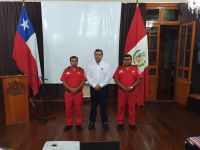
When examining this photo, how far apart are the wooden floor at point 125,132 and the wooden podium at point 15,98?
0.59 ft

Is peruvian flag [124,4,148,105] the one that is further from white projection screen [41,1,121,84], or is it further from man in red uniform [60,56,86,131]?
man in red uniform [60,56,86,131]

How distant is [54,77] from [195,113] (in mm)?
3419

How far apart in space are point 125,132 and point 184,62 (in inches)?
109

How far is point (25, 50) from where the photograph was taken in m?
4.38

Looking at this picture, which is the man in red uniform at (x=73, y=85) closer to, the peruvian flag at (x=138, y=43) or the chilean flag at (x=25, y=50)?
the chilean flag at (x=25, y=50)

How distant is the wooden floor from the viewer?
3.30 m

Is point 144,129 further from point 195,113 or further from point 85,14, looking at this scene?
point 85,14

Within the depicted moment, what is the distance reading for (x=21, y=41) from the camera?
14.3 feet

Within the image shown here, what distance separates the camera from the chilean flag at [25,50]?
14.3ft

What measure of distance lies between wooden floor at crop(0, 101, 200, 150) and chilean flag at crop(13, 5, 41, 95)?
37.4 inches

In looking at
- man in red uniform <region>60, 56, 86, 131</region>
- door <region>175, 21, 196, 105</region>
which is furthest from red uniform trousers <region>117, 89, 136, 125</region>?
door <region>175, 21, 196, 105</region>

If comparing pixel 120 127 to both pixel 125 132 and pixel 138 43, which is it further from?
pixel 138 43

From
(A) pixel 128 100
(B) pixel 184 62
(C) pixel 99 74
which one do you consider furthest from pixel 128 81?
(B) pixel 184 62

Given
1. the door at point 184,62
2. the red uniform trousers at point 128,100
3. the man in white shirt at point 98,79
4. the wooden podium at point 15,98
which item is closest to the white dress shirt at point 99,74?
the man in white shirt at point 98,79
